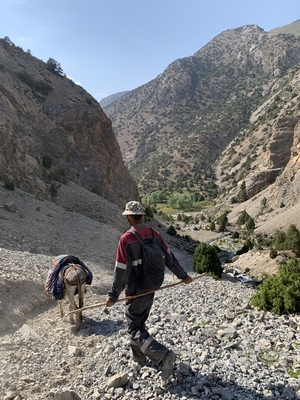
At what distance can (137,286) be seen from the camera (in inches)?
180

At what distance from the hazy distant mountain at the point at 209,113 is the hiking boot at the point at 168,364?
82116mm

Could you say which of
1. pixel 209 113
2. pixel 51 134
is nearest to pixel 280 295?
pixel 51 134

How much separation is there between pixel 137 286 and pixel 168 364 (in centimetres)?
110

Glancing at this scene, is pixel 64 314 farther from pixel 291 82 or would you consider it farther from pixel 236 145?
pixel 291 82

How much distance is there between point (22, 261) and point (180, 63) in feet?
568

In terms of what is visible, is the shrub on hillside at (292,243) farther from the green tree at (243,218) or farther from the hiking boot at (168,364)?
the green tree at (243,218)

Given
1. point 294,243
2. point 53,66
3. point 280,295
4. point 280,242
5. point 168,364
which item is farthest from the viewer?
point 53,66

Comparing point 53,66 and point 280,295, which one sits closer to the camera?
point 280,295

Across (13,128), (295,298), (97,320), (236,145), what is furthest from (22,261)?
(236,145)

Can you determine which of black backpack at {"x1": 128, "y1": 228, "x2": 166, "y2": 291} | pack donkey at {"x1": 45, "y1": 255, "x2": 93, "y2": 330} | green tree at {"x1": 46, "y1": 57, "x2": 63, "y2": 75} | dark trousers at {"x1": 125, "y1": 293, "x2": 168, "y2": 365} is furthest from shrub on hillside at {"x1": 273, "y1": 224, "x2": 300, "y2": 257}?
green tree at {"x1": 46, "y1": 57, "x2": 63, "y2": 75}

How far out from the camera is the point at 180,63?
6526 inches

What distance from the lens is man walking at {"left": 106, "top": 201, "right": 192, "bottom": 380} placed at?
14.1 feet

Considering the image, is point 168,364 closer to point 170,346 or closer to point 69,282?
point 170,346

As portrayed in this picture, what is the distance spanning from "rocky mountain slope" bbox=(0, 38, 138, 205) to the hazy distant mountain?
5017 centimetres
